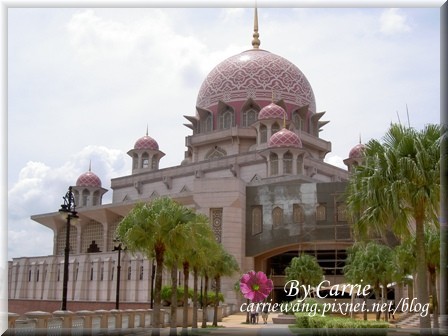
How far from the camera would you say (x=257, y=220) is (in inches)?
1698

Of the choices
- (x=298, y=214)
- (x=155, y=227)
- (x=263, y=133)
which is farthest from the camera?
(x=263, y=133)

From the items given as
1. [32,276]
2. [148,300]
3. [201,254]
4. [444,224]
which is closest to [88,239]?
[32,276]

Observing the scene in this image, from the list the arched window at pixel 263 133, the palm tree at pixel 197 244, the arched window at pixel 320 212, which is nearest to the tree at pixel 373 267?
the palm tree at pixel 197 244

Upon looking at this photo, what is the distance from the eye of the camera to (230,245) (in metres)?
41.8

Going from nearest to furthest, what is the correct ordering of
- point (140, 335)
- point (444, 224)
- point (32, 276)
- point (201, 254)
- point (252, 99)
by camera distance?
1. point (444, 224)
2. point (140, 335)
3. point (201, 254)
4. point (32, 276)
5. point (252, 99)

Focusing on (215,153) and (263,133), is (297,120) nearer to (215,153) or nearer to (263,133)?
(263,133)

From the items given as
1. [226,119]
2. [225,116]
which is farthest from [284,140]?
[225,116]

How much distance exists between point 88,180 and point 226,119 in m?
14.8

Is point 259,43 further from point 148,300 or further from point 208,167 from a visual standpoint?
point 148,300

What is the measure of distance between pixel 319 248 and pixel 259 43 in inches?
1078

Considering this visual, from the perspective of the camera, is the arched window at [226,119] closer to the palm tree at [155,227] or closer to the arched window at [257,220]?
the arched window at [257,220]

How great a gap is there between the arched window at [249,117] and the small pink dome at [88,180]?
51.3 feet

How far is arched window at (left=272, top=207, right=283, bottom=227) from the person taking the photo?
4222cm

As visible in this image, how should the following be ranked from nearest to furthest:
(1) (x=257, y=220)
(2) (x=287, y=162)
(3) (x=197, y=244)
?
(3) (x=197, y=244)
(1) (x=257, y=220)
(2) (x=287, y=162)
